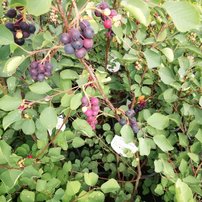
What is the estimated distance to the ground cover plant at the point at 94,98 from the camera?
3.55ft

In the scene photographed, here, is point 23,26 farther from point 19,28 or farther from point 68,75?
point 68,75

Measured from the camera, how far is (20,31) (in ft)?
3.73

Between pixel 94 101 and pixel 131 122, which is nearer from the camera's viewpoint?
pixel 94 101

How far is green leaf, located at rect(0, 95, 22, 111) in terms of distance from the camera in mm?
1222

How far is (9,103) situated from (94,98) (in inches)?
11.8

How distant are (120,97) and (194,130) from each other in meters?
0.62

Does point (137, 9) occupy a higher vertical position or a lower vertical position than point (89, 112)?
higher

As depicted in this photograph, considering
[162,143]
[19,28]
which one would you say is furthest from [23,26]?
[162,143]

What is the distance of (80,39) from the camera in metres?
0.94

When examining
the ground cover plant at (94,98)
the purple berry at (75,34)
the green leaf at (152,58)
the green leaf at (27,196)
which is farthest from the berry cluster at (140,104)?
the purple berry at (75,34)

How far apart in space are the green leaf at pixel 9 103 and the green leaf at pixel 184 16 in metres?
0.65

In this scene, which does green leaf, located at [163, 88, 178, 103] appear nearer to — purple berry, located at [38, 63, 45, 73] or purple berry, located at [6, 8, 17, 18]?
purple berry, located at [38, 63, 45, 73]

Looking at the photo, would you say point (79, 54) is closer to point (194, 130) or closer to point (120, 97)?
point (194, 130)

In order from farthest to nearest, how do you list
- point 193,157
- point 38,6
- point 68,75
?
1. point 193,157
2. point 68,75
3. point 38,6
